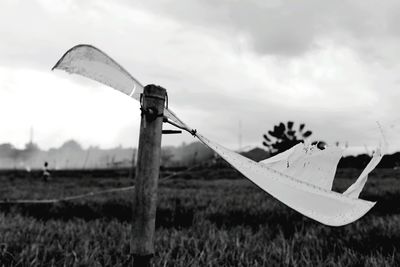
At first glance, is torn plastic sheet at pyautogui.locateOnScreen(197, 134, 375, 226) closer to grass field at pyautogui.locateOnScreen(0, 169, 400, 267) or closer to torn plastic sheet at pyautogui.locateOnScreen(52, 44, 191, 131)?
torn plastic sheet at pyautogui.locateOnScreen(52, 44, 191, 131)

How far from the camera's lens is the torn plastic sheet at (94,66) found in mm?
986

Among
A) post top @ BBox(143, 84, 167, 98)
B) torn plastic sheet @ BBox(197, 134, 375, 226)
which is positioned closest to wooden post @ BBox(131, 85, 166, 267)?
post top @ BBox(143, 84, 167, 98)

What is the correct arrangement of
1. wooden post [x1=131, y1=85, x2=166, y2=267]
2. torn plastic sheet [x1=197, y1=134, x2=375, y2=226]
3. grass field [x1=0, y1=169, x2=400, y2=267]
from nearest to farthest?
torn plastic sheet [x1=197, y1=134, x2=375, y2=226] → wooden post [x1=131, y1=85, x2=166, y2=267] → grass field [x1=0, y1=169, x2=400, y2=267]

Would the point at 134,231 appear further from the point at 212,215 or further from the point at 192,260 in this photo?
the point at 212,215

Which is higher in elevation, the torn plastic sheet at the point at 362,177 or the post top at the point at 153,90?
the post top at the point at 153,90

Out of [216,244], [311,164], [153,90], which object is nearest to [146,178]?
[153,90]

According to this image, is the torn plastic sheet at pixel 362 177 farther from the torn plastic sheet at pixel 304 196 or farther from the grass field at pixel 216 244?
the grass field at pixel 216 244

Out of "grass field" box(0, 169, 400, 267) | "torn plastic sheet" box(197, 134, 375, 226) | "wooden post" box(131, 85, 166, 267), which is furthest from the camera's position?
"grass field" box(0, 169, 400, 267)

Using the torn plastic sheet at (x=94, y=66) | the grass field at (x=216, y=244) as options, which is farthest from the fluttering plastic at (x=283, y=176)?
the grass field at (x=216, y=244)

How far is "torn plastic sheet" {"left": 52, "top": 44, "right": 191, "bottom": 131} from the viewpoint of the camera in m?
0.99

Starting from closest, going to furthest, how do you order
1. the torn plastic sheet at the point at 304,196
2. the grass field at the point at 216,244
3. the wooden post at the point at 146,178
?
A: 1. the torn plastic sheet at the point at 304,196
2. the wooden post at the point at 146,178
3. the grass field at the point at 216,244

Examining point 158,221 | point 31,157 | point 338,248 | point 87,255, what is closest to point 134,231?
point 87,255

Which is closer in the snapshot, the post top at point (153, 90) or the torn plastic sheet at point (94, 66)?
the torn plastic sheet at point (94, 66)

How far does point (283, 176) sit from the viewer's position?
1.05 meters
